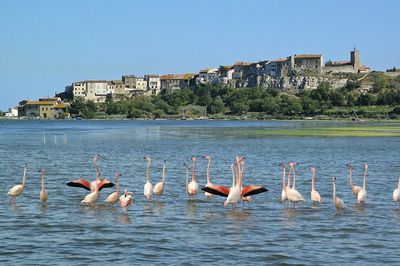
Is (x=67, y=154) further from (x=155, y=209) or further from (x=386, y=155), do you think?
(x=155, y=209)

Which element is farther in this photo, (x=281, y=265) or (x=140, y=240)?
(x=140, y=240)

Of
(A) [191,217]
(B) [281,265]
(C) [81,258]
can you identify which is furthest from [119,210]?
(B) [281,265]

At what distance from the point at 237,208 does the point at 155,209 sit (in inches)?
98.4

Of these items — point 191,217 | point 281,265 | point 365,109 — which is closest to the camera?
point 281,265

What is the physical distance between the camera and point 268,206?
22.6 meters

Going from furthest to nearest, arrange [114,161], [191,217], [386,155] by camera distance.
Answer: [386,155] → [114,161] → [191,217]

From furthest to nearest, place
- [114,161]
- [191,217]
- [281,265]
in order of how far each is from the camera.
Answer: [114,161] < [191,217] < [281,265]

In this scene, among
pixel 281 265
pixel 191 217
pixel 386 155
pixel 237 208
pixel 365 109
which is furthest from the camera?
pixel 365 109

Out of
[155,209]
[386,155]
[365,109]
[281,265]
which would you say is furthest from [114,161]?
[365,109]

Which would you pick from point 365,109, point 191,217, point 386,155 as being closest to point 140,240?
point 191,217

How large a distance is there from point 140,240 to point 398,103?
19052cm

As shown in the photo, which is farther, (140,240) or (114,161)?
(114,161)

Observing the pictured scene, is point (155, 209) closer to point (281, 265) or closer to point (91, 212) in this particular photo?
point (91, 212)

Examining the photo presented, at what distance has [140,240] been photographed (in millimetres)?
17172
